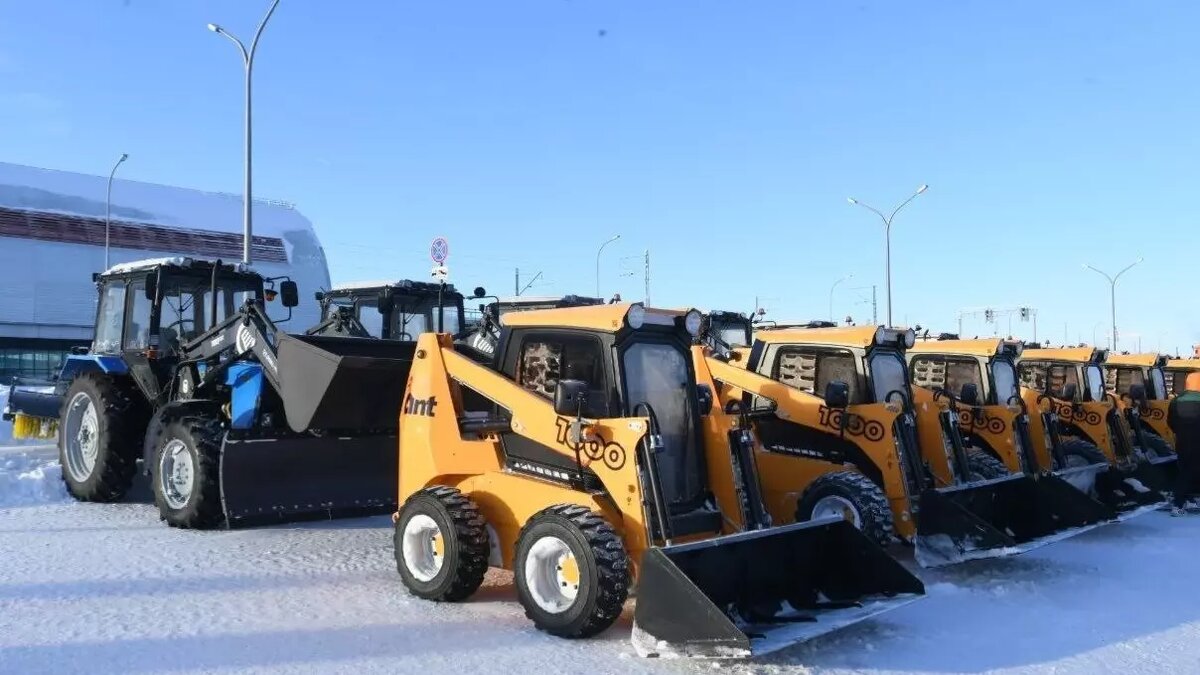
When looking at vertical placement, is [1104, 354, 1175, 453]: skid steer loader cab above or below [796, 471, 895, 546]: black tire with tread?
above

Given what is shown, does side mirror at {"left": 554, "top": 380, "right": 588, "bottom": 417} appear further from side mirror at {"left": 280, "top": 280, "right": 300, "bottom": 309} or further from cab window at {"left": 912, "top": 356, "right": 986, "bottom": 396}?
cab window at {"left": 912, "top": 356, "right": 986, "bottom": 396}

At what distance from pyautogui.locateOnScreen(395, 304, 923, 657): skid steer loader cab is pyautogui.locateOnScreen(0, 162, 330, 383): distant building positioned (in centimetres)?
3938

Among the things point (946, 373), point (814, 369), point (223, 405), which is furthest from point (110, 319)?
point (946, 373)

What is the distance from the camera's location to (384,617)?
5898 mm

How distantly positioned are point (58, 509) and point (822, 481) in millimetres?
7424

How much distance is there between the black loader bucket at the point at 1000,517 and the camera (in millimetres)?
7137

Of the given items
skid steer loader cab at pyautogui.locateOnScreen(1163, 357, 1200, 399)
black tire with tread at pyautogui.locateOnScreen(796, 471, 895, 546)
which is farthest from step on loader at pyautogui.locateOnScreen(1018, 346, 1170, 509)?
skid steer loader cab at pyautogui.locateOnScreen(1163, 357, 1200, 399)

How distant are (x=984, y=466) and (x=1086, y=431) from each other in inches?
174

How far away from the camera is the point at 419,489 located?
6.68 metres

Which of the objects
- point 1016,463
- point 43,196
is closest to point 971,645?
point 1016,463

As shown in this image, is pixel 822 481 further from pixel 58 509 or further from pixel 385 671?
pixel 58 509

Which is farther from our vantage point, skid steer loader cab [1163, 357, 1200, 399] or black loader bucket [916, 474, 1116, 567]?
skid steer loader cab [1163, 357, 1200, 399]

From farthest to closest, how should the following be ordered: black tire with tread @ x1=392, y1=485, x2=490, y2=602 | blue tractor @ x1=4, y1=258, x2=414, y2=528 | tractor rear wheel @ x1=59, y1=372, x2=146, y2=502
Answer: tractor rear wheel @ x1=59, y1=372, x2=146, y2=502, blue tractor @ x1=4, y1=258, x2=414, y2=528, black tire with tread @ x1=392, y1=485, x2=490, y2=602

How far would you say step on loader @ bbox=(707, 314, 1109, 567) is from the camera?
7312 mm
